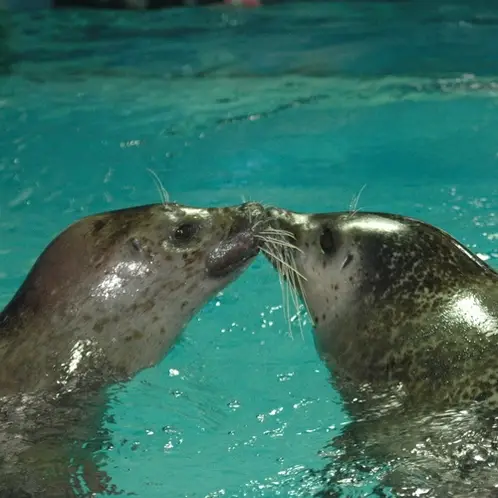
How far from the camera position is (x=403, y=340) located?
3832 millimetres

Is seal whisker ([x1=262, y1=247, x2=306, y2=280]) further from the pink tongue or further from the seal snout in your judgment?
the pink tongue

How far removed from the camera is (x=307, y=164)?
8422 millimetres

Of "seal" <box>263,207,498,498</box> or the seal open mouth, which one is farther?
the seal open mouth

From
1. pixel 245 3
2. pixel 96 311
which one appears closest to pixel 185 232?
pixel 96 311

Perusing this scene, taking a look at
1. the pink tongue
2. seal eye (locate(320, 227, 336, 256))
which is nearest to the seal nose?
seal eye (locate(320, 227, 336, 256))

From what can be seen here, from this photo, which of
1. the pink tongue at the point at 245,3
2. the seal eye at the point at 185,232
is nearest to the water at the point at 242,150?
the pink tongue at the point at 245,3

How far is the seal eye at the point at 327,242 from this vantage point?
13.5ft

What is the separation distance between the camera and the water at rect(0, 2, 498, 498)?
4.38 metres

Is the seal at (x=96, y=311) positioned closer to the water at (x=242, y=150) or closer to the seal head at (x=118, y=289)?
the seal head at (x=118, y=289)

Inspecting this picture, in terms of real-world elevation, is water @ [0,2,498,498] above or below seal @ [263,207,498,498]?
below

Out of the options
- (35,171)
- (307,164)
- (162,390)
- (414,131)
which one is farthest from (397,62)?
(162,390)

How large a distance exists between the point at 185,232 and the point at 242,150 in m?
4.70

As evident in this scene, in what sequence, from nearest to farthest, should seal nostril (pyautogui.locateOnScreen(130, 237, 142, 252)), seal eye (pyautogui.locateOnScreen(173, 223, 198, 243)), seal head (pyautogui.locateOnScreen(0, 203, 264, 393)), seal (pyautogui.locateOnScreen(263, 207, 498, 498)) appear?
seal (pyautogui.locateOnScreen(263, 207, 498, 498)) < seal head (pyautogui.locateOnScreen(0, 203, 264, 393)) < seal nostril (pyautogui.locateOnScreen(130, 237, 142, 252)) < seal eye (pyautogui.locateOnScreen(173, 223, 198, 243))

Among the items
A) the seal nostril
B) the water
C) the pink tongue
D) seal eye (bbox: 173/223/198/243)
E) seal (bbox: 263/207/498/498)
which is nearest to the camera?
seal (bbox: 263/207/498/498)
